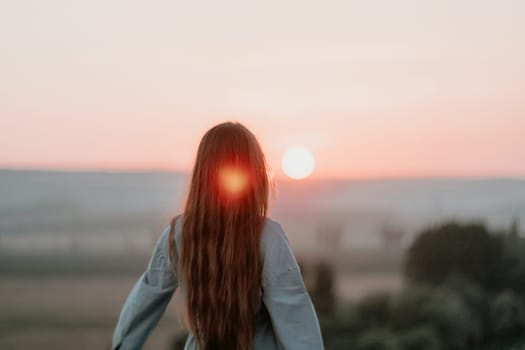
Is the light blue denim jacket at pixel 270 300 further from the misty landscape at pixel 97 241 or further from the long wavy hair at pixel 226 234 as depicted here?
the misty landscape at pixel 97 241

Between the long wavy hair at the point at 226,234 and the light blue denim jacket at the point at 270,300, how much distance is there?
0.03 m

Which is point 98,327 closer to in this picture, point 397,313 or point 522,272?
point 397,313

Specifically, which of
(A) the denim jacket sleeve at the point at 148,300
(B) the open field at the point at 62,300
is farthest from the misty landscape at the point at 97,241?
(A) the denim jacket sleeve at the point at 148,300

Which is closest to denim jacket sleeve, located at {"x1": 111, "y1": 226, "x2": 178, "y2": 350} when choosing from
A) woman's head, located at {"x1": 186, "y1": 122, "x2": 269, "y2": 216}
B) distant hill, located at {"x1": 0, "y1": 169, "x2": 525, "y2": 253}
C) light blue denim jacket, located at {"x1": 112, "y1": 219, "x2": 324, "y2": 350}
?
light blue denim jacket, located at {"x1": 112, "y1": 219, "x2": 324, "y2": 350}

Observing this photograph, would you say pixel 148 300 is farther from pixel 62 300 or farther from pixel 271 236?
pixel 62 300

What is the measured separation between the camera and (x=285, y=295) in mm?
2293

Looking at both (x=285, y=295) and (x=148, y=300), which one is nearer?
(x=285, y=295)

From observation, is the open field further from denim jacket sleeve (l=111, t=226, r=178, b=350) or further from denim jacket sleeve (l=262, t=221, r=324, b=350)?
denim jacket sleeve (l=262, t=221, r=324, b=350)

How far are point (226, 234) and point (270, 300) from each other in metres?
0.17

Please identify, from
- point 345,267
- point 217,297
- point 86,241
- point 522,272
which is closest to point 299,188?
point 345,267

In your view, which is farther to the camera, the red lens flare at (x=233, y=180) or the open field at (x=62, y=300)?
the open field at (x=62, y=300)

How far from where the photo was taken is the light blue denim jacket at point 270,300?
7.51 feet

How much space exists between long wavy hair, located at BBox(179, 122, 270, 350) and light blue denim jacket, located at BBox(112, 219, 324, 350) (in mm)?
30

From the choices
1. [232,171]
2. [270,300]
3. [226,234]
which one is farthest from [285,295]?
[232,171]
